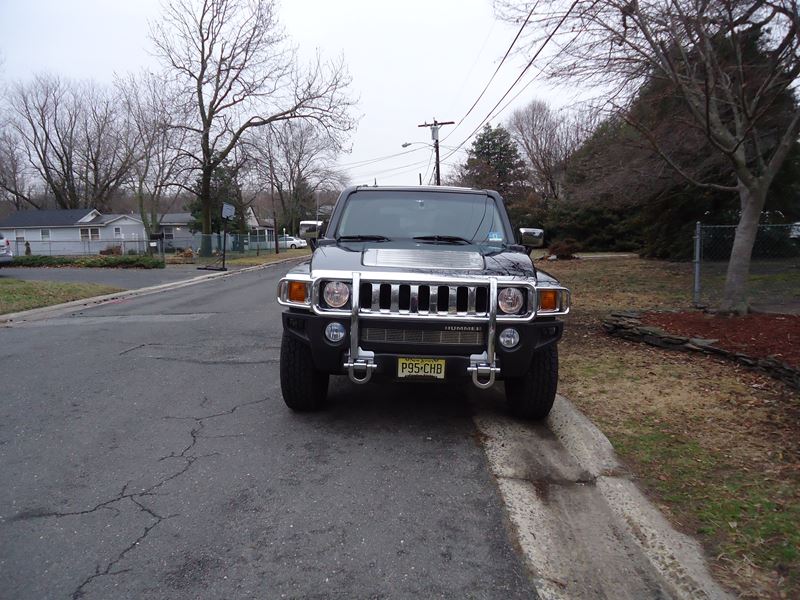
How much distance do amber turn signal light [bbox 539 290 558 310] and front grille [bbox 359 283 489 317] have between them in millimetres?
414

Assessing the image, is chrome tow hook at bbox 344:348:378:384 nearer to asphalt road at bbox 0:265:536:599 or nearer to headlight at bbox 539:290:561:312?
asphalt road at bbox 0:265:536:599

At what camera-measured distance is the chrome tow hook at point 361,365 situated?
4.04 meters

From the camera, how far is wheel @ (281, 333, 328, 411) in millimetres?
4477

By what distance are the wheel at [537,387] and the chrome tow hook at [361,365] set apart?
3.58ft

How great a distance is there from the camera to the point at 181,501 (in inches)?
131

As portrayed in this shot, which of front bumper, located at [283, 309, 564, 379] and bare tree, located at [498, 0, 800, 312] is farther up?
bare tree, located at [498, 0, 800, 312]

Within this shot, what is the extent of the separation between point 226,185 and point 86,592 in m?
44.5

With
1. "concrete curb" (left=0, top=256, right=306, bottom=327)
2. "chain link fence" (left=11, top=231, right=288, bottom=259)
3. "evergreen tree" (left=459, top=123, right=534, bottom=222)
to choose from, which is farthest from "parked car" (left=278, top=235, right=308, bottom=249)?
"concrete curb" (left=0, top=256, right=306, bottom=327)

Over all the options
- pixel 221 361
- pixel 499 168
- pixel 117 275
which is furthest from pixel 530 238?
pixel 499 168

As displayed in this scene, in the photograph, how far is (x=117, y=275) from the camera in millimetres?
20547

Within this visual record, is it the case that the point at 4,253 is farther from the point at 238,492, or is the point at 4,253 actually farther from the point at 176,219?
the point at 176,219

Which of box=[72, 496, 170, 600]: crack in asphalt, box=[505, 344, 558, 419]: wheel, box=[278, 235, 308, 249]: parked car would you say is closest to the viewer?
box=[72, 496, 170, 600]: crack in asphalt

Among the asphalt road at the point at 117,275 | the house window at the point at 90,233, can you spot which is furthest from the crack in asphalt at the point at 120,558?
the house window at the point at 90,233

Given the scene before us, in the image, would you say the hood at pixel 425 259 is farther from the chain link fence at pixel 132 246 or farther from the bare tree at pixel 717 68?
the chain link fence at pixel 132 246
